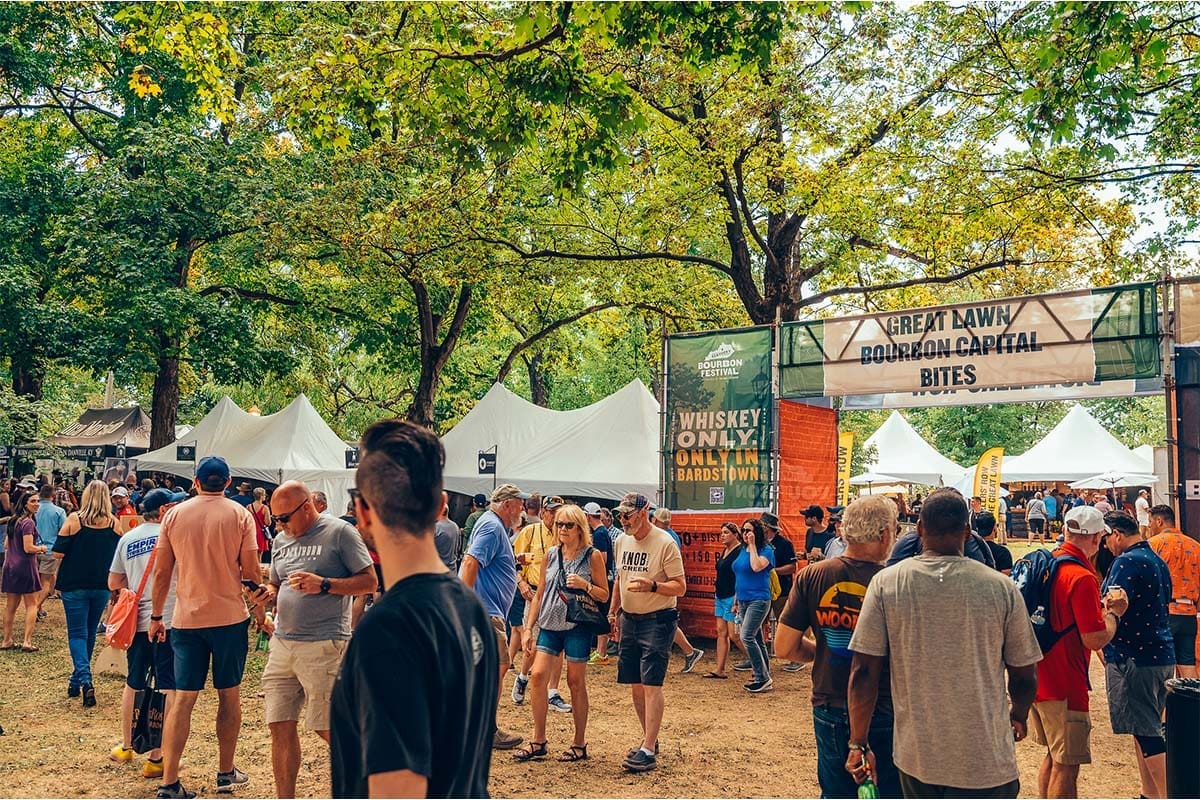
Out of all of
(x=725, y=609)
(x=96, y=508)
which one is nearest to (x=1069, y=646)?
(x=725, y=609)

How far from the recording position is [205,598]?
223 inches

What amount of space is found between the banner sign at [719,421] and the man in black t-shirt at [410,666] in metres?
10.2

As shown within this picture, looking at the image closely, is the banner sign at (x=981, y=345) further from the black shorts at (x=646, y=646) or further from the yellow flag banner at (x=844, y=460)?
the black shorts at (x=646, y=646)

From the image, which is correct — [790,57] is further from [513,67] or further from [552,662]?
[552,662]

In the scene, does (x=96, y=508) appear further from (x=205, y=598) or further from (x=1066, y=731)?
(x=1066, y=731)

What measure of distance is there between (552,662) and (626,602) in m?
0.73

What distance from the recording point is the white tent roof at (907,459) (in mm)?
31781

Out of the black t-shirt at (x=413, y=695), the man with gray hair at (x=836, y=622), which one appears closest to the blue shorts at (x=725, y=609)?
the man with gray hair at (x=836, y=622)

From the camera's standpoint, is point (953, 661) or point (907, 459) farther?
point (907, 459)

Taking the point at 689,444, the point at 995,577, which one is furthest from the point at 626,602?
the point at 689,444

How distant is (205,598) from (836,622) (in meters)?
3.79

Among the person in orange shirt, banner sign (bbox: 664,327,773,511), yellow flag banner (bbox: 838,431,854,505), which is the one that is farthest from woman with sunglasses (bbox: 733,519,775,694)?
yellow flag banner (bbox: 838,431,854,505)

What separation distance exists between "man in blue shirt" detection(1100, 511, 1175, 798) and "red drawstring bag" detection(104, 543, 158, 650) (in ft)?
21.0

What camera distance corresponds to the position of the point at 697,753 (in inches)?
292
